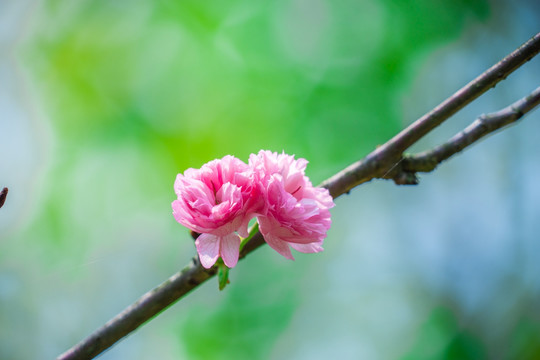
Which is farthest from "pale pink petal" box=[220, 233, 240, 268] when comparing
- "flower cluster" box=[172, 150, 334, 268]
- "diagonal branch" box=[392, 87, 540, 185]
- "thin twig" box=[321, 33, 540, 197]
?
"diagonal branch" box=[392, 87, 540, 185]

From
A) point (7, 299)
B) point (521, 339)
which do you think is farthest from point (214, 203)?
point (521, 339)

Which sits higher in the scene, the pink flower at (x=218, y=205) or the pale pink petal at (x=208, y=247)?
the pink flower at (x=218, y=205)

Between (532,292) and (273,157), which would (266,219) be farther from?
(532,292)

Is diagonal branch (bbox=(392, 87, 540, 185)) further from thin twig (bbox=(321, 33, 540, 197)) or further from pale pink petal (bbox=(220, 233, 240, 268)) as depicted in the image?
pale pink petal (bbox=(220, 233, 240, 268))

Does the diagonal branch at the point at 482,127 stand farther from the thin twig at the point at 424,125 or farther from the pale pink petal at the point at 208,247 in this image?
the pale pink petal at the point at 208,247

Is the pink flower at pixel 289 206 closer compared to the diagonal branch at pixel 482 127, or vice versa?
the pink flower at pixel 289 206

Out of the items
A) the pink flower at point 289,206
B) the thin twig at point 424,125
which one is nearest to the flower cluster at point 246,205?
the pink flower at point 289,206

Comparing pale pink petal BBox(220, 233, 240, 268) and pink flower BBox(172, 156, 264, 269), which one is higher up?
pink flower BBox(172, 156, 264, 269)

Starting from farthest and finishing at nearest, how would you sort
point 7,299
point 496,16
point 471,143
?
point 496,16
point 7,299
point 471,143

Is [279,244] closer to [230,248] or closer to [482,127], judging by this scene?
[230,248]
